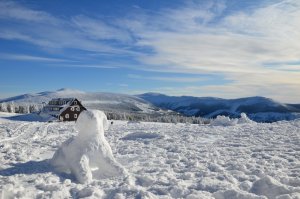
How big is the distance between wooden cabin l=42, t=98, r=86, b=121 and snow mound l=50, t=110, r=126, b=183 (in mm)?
60413

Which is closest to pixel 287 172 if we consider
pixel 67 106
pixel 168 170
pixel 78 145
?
pixel 168 170

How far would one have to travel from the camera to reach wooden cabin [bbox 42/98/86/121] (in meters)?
73.1

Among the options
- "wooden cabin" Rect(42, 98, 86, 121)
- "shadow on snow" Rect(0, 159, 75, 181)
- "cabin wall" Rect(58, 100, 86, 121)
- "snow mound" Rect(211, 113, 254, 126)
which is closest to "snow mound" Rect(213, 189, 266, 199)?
"shadow on snow" Rect(0, 159, 75, 181)

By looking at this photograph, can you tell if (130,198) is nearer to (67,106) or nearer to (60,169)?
(60,169)

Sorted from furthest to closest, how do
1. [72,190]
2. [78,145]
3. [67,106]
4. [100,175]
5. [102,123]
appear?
[67,106] < [102,123] < [78,145] < [100,175] < [72,190]

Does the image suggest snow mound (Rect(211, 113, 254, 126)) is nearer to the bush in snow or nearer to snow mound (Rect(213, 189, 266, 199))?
snow mound (Rect(213, 189, 266, 199))

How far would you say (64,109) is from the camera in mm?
73312

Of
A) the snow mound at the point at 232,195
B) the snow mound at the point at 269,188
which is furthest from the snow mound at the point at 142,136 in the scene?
the snow mound at the point at 232,195

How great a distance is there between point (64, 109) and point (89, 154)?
62439 mm

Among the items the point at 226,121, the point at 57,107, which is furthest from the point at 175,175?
the point at 57,107

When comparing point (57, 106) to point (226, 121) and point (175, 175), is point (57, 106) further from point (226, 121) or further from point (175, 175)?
point (175, 175)

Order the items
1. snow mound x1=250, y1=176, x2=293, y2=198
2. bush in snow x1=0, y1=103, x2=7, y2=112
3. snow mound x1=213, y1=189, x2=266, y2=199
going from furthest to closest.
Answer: bush in snow x1=0, y1=103, x2=7, y2=112 < snow mound x1=250, y1=176, x2=293, y2=198 < snow mound x1=213, y1=189, x2=266, y2=199

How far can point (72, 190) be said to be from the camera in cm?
1052

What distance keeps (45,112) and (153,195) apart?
68.5 m
